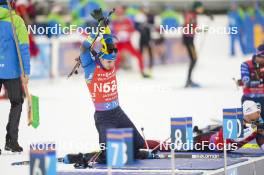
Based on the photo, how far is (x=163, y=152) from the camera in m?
12.3

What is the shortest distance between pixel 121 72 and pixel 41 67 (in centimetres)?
479

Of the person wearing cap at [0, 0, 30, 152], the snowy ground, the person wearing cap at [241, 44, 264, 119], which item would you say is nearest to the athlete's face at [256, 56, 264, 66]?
the person wearing cap at [241, 44, 264, 119]

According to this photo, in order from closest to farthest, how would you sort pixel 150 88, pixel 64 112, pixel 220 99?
pixel 64 112 → pixel 220 99 → pixel 150 88

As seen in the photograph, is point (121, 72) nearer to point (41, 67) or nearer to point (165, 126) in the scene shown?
point (41, 67)

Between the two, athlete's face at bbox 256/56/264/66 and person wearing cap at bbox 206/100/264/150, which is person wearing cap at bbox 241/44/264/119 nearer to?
athlete's face at bbox 256/56/264/66

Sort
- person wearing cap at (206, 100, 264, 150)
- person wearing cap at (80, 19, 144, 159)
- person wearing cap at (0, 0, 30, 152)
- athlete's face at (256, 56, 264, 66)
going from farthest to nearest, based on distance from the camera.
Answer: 1. athlete's face at (256, 56, 264, 66)
2. person wearing cap at (0, 0, 30, 152)
3. person wearing cap at (206, 100, 264, 150)
4. person wearing cap at (80, 19, 144, 159)

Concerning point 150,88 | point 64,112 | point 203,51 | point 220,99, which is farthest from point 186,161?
point 203,51

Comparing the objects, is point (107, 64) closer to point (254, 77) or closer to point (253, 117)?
point (253, 117)

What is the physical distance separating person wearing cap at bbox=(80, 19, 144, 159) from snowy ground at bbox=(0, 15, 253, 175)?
1.01 meters

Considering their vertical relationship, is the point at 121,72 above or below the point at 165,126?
above

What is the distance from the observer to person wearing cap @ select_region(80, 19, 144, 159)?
11297mm

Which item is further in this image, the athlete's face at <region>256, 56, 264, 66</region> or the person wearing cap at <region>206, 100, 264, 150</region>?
the athlete's face at <region>256, 56, 264, 66</region>

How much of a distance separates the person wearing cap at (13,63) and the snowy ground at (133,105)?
1.11 feet

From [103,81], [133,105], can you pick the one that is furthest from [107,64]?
[133,105]
